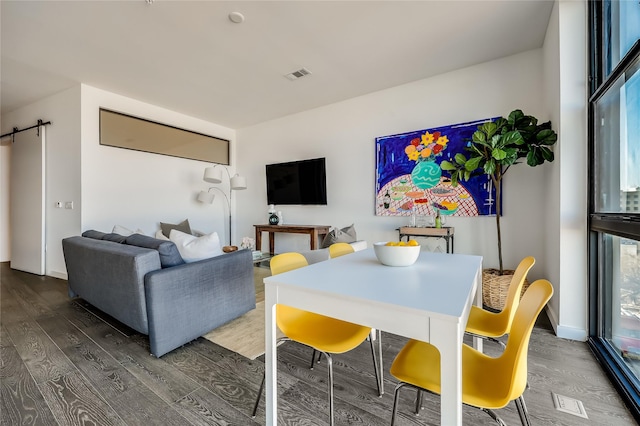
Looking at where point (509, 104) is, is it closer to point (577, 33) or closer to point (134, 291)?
point (577, 33)

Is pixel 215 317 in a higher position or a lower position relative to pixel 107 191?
lower

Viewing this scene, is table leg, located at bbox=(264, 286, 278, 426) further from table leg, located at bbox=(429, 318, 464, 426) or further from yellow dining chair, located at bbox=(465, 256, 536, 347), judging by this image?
yellow dining chair, located at bbox=(465, 256, 536, 347)

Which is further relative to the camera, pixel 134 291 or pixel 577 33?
pixel 577 33

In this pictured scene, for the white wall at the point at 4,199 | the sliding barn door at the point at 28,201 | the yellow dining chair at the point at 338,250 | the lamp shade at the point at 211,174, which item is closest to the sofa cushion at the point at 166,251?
the yellow dining chair at the point at 338,250

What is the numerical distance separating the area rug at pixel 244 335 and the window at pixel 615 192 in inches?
83.5

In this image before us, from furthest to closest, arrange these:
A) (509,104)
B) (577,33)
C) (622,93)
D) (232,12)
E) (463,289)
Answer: (509,104), (232,12), (577,33), (622,93), (463,289)

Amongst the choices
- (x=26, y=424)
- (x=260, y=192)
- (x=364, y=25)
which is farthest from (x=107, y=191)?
(x=364, y=25)

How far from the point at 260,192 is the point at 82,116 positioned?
9.40ft

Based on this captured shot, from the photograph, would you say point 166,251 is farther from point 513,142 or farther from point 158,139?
point 158,139

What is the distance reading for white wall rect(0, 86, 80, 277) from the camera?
3701 millimetres

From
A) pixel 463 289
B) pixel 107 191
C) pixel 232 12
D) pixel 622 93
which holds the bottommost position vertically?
pixel 463 289

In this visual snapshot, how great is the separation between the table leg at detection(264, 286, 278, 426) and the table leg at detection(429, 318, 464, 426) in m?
0.64

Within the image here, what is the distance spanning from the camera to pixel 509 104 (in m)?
3.15

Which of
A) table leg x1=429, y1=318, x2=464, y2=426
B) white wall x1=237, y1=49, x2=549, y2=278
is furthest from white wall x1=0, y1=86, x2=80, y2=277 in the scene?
table leg x1=429, y1=318, x2=464, y2=426
